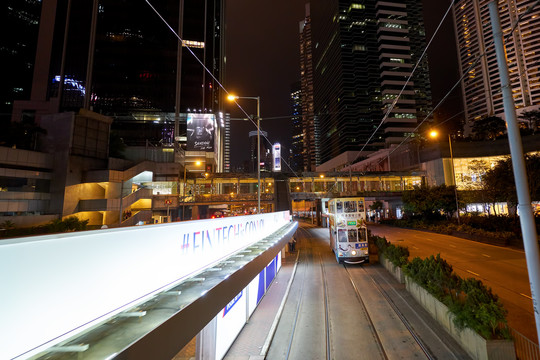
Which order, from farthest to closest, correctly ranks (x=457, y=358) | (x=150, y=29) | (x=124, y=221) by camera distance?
(x=150, y=29) < (x=124, y=221) < (x=457, y=358)

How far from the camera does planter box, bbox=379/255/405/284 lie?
14047mm

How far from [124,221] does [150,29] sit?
58372 mm

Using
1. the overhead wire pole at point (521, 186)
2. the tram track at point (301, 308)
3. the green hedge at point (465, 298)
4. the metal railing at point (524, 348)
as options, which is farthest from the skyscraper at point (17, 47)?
the metal railing at point (524, 348)

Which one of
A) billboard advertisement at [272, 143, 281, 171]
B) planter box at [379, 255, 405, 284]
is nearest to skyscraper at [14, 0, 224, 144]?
billboard advertisement at [272, 143, 281, 171]

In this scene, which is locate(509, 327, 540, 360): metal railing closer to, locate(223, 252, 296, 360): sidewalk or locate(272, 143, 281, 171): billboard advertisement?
locate(223, 252, 296, 360): sidewalk

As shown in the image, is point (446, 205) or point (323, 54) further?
point (323, 54)

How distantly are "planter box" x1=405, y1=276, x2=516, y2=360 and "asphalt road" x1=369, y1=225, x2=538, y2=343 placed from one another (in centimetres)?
212

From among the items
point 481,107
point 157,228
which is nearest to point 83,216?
point 157,228

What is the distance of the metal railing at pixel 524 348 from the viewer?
21.3ft

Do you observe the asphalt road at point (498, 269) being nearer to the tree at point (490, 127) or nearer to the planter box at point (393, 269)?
the planter box at point (393, 269)

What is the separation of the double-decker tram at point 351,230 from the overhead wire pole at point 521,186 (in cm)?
1318

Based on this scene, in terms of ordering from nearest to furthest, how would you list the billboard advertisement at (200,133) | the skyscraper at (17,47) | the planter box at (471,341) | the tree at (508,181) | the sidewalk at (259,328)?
the planter box at (471,341)
the sidewalk at (259,328)
the tree at (508,181)
the billboard advertisement at (200,133)
the skyscraper at (17,47)

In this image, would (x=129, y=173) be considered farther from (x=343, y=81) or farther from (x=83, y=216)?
(x=343, y=81)

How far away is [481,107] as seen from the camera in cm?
13488
